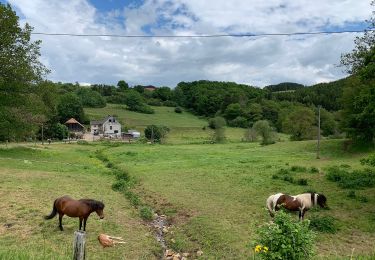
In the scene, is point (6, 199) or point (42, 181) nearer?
point (6, 199)

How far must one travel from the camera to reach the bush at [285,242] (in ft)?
23.0

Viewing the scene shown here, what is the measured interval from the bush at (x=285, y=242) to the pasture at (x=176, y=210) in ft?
1.87

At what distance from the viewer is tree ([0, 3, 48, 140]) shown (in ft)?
126

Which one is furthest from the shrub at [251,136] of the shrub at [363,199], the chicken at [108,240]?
the chicken at [108,240]

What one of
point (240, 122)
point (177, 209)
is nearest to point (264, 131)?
point (240, 122)

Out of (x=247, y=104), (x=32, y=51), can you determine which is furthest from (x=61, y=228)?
(x=247, y=104)

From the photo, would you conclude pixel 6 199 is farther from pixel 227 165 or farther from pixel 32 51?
pixel 32 51

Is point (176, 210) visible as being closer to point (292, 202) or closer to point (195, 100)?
point (292, 202)

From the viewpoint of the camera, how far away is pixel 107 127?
361 feet

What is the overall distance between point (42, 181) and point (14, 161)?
1352cm

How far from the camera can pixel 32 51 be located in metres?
41.8

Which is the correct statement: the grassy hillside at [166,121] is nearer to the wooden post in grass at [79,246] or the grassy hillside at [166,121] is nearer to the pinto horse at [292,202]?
the pinto horse at [292,202]

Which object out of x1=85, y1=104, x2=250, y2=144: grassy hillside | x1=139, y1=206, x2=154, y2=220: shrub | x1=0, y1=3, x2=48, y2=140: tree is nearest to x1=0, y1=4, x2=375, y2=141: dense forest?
x1=0, y1=3, x2=48, y2=140: tree

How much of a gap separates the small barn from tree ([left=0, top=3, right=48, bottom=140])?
6831 centimetres
